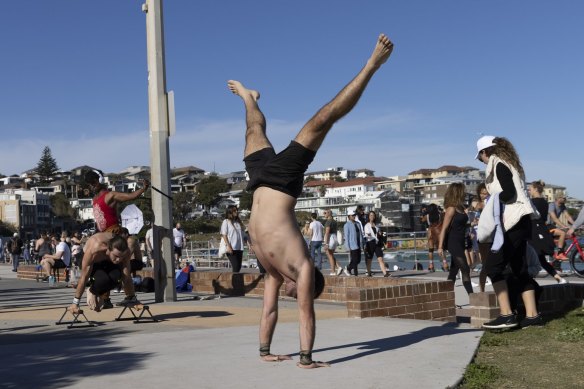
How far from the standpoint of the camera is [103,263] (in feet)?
28.5

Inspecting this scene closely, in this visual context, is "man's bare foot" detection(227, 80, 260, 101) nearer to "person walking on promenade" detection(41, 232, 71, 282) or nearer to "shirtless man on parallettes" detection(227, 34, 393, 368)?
"shirtless man on parallettes" detection(227, 34, 393, 368)

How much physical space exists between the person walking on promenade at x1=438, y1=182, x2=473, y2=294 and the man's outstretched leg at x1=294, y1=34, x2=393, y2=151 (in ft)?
20.4

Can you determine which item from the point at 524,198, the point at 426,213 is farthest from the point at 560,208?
the point at 524,198

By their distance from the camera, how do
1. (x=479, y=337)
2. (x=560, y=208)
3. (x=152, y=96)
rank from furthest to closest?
1. (x=560, y=208)
2. (x=152, y=96)
3. (x=479, y=337)

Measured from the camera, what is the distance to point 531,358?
562 cm

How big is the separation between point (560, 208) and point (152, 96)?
852 cm

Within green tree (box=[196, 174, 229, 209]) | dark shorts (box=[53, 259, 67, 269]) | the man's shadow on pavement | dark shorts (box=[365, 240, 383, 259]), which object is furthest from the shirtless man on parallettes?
green tree (box=[196, 174, 229, 209])

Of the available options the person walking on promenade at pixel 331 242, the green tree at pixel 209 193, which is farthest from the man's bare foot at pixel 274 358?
the green tree at pixel 209 193

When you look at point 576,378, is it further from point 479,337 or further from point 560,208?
point 560,208

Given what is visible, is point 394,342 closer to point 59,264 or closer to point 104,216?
point 104,216

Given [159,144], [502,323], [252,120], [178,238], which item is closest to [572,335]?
[502,323]

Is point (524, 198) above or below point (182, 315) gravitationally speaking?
above

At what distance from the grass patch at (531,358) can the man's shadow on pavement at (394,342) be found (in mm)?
361

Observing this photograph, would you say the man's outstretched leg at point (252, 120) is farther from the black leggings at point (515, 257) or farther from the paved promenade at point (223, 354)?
the black leggings at point (515, 257)
